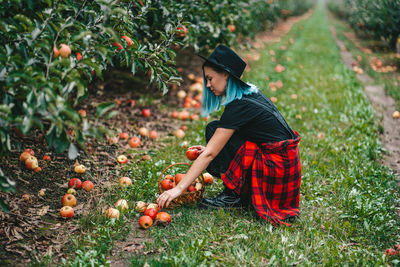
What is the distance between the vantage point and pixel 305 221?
2.94 meters

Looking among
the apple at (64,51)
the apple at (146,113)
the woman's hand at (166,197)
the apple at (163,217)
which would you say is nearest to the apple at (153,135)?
the apple at (146,113)

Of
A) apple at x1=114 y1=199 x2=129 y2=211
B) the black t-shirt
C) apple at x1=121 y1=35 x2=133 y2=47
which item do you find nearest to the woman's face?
the black t-shirt

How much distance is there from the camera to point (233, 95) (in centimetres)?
269

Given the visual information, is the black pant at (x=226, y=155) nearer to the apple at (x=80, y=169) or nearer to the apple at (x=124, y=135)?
the apple at (x=80, y=169)

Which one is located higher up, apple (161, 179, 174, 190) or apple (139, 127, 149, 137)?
apple (161, 179, 174, 190)

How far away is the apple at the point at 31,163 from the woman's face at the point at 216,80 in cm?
183

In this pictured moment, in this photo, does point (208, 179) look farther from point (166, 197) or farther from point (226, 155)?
point (166, 197)

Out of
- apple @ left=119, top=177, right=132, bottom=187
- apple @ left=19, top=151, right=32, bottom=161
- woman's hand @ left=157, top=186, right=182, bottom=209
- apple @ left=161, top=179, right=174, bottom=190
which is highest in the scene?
woman's hand @ left=157, top=186, right=182, bottom=209

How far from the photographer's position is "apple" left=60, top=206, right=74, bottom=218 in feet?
9.18

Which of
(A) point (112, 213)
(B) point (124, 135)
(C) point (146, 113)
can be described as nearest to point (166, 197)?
(A) point (112, 213)

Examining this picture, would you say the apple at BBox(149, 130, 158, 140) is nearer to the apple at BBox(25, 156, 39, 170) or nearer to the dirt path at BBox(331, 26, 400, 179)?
the apple at BBox(25, 156, 39, 170)

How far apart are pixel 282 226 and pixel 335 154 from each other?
72.5 inches

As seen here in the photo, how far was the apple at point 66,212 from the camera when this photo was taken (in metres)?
2.80

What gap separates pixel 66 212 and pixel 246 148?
1597mm
